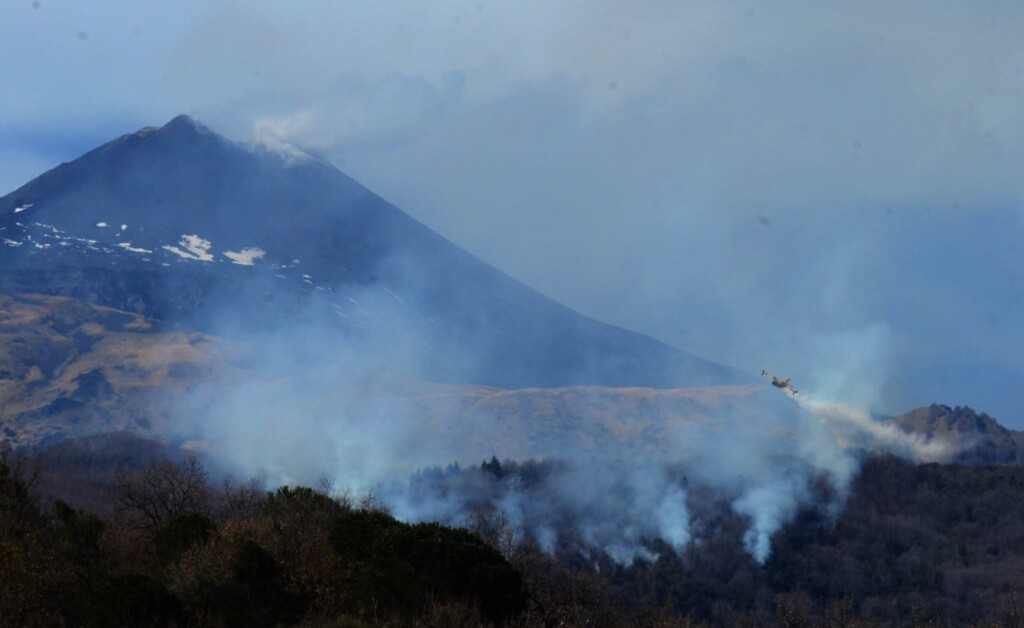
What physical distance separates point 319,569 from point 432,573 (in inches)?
159

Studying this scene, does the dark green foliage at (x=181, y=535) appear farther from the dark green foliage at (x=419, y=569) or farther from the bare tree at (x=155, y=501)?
the bare tree at (x=155, y=501)

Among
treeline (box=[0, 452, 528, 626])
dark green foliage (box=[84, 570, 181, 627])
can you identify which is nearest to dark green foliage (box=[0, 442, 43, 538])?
treeline (box=[0, 452, 528, 626])

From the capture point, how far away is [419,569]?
37.5 m

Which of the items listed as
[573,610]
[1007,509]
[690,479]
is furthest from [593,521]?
[573,610]

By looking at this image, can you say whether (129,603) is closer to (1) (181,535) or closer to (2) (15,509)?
(1) (181,535)

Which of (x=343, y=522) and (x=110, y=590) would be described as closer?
(x=110, y=590)

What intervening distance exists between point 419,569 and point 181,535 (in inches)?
434

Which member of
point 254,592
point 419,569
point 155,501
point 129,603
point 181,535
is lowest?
point 129,603

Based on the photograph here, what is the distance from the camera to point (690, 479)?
655 feet

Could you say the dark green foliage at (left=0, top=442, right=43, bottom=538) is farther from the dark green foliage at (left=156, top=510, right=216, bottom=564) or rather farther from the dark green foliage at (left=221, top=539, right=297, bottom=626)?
the dark green foliage at (left=221, top=539, right=297, bottom=626)

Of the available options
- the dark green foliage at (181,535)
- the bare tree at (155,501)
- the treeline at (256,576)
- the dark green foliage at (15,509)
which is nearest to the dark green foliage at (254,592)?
the treeline at (256,576)

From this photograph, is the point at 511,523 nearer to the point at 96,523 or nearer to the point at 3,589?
the point at 96,523

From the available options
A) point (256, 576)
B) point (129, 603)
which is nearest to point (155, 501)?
point (256, 576)

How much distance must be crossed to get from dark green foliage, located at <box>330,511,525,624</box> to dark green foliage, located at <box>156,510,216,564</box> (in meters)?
6.68
